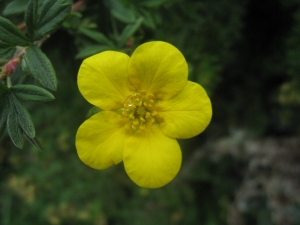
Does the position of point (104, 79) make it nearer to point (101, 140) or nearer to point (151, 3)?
point (101, 140)

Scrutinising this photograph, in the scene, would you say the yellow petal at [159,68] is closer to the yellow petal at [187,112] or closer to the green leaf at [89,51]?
the yellow petal at [187,112]

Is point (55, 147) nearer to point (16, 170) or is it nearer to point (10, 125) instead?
point (16, 170)

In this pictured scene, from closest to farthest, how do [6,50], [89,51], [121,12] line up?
[6,50] < [89,51] < [121,12]

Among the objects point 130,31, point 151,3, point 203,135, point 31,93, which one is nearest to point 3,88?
point 31,93

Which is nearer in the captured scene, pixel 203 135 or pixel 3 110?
pixel 3 110

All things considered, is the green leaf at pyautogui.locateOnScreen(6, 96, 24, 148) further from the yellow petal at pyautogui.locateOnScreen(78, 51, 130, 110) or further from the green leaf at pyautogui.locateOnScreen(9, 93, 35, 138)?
the yellow petal at pyautogui.locateOnScreen(78, 51, 130, 110)

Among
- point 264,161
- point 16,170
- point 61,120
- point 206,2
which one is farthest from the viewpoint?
point 16,170

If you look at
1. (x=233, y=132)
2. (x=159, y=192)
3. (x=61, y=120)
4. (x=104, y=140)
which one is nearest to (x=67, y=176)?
(x=61, y=120)
